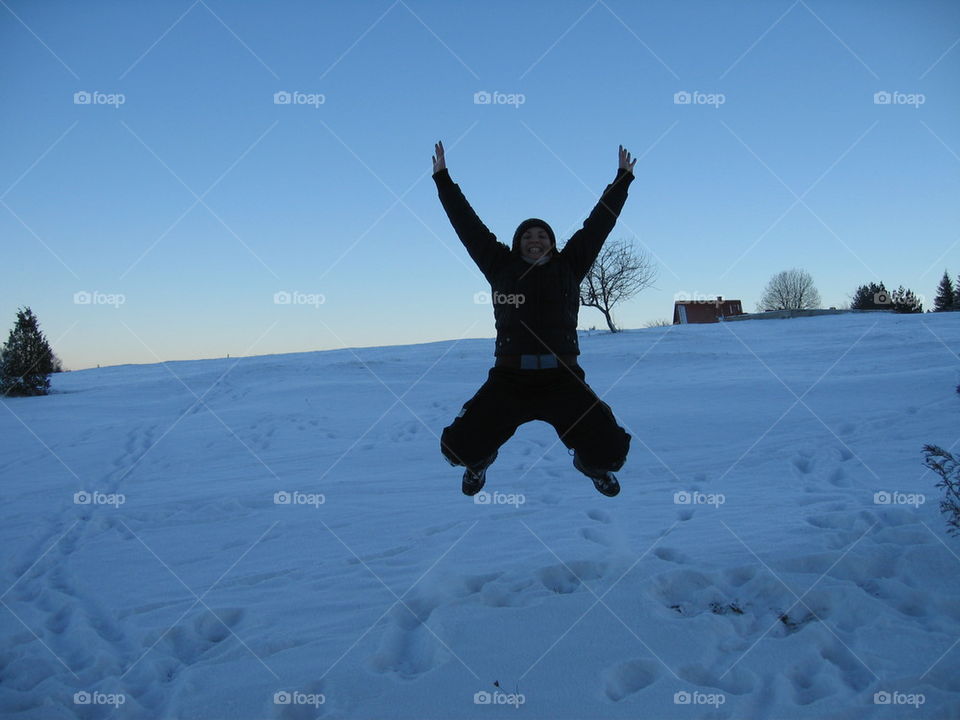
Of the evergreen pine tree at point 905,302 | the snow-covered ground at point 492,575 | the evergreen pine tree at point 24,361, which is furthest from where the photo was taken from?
the evergreen pine tree at point 905,302

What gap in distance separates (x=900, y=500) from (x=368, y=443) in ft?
29.9

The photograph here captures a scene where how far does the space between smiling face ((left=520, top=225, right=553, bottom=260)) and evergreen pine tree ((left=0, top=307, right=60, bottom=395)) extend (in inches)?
893

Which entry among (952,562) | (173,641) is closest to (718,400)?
(952,562)

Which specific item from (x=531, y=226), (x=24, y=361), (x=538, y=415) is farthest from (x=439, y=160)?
(x=24, y=361)

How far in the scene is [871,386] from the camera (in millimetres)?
15469

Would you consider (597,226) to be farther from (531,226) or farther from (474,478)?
(474,478)

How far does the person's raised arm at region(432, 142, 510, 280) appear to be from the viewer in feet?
17.2

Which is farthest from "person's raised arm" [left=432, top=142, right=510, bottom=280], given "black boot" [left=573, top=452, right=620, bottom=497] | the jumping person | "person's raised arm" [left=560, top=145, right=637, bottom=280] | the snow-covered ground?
the snow-covered ground

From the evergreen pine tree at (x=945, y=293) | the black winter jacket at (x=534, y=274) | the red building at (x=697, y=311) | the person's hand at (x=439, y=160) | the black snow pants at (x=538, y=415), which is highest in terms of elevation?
the evergreen pine tree at (x=945, y=293)

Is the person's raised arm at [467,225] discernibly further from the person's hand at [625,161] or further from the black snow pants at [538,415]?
the person's hand at [625,161]

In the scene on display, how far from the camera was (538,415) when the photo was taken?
5.00 m

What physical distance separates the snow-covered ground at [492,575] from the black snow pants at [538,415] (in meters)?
1.59

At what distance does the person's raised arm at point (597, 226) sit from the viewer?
5.18 m

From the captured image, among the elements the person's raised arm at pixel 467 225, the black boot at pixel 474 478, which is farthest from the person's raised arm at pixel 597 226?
the black boot at pixel 474 478
